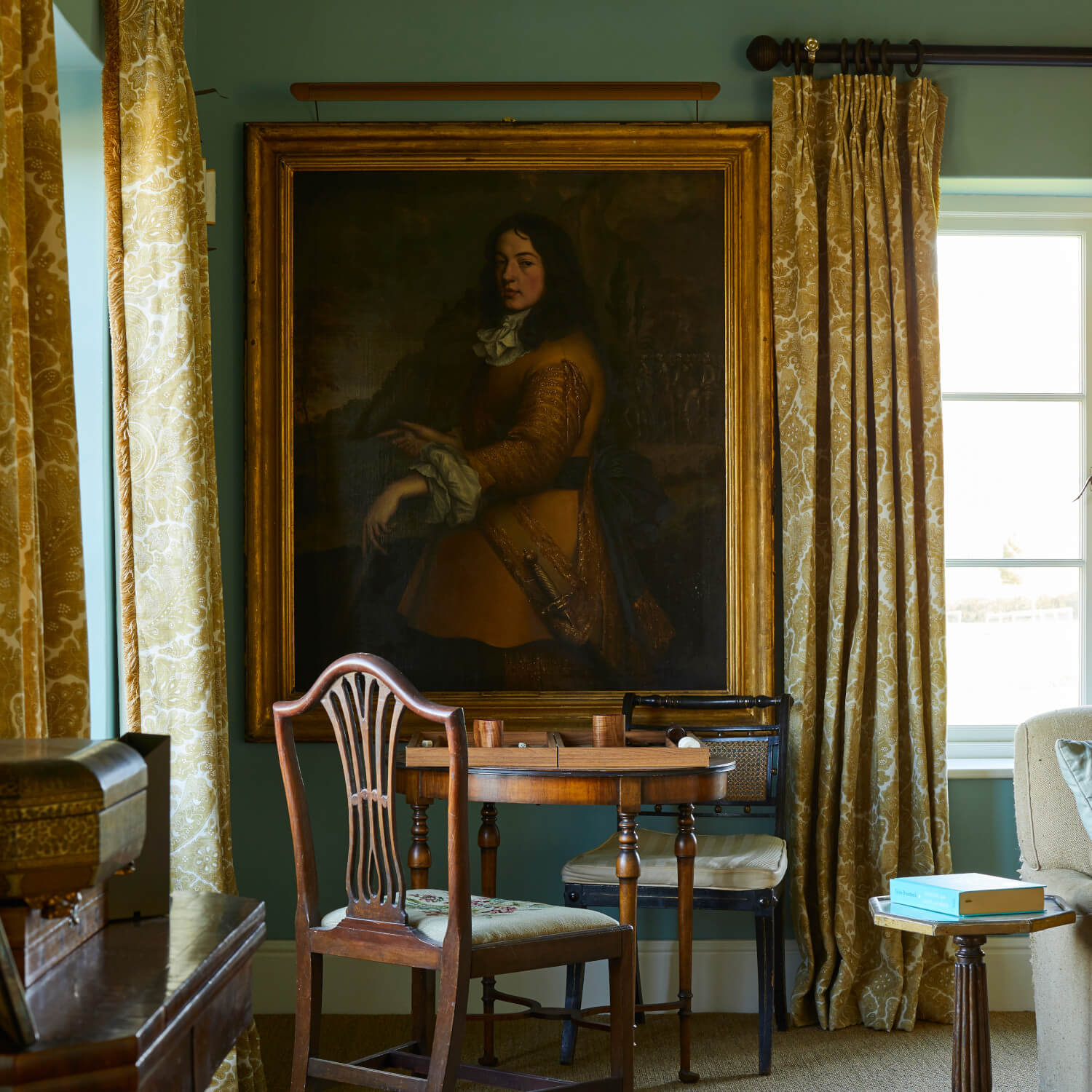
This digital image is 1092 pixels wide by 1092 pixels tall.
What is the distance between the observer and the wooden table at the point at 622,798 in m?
2.55

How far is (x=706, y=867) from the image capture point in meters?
2.87

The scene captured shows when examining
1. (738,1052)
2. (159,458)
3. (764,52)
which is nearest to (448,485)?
(159,458)

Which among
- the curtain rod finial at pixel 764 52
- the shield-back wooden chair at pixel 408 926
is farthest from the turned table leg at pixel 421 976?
the curtain rod finial at pixel 764 52

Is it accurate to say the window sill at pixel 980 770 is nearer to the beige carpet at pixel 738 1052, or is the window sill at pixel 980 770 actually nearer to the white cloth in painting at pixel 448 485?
the beige carpet at pixel 738 1052

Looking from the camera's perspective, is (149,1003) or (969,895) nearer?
(149,1003)

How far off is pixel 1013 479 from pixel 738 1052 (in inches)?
76.3

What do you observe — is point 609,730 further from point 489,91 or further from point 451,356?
point 489,91

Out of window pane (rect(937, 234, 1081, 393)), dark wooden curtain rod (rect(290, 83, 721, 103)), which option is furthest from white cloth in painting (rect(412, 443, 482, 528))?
window pane (rect(937, 234, 1081, 393))

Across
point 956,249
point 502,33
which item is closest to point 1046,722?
point 956,249

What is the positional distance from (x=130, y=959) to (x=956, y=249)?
3357mm

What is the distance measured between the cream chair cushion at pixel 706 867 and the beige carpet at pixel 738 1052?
47cm

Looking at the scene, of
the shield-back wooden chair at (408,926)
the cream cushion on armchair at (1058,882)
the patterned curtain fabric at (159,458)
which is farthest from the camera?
the patterned curtain fabric at (159,458)

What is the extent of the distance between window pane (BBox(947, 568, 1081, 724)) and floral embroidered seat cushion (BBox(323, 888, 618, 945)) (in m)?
1.75

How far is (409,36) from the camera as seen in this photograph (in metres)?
3.39
